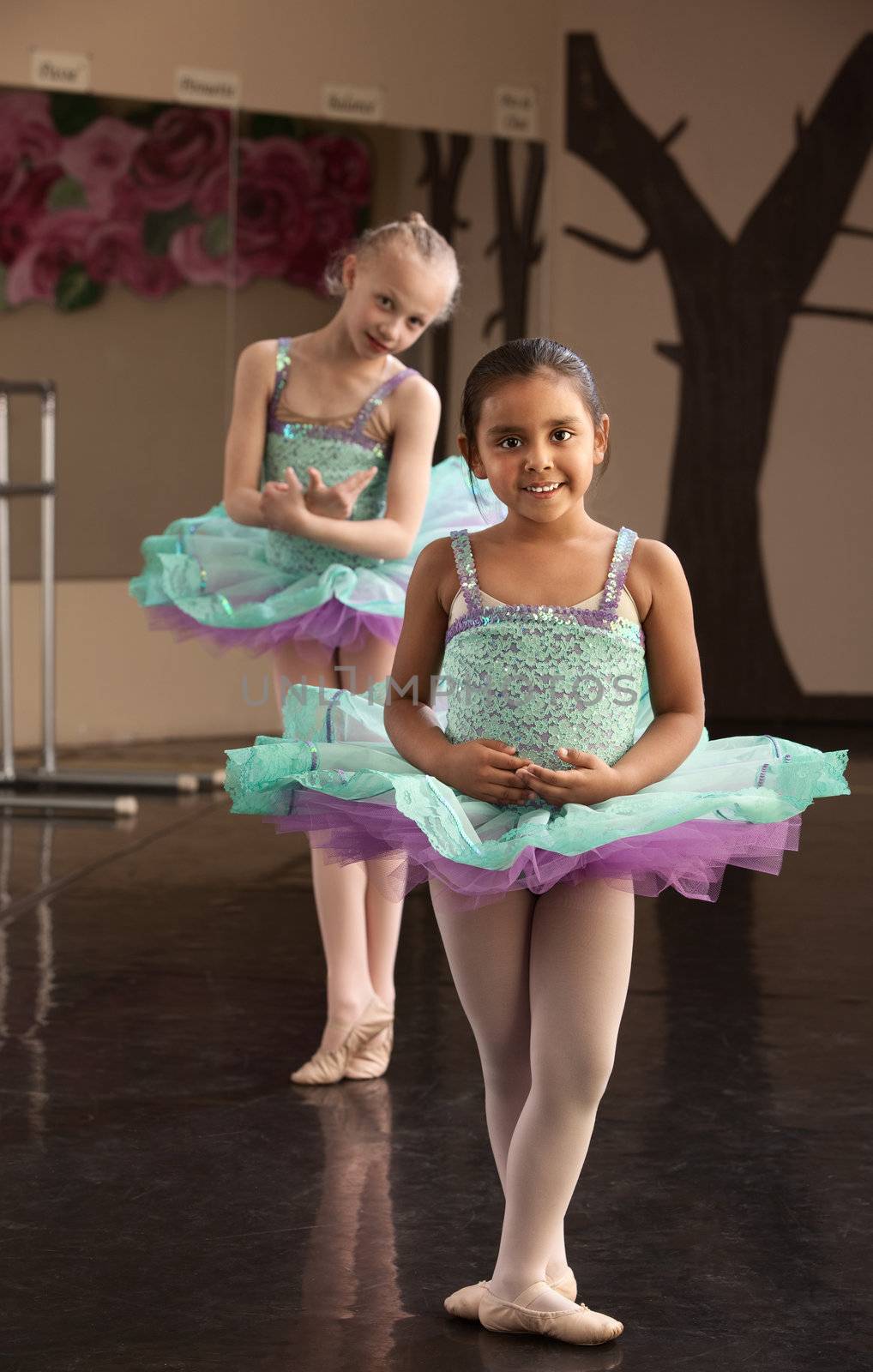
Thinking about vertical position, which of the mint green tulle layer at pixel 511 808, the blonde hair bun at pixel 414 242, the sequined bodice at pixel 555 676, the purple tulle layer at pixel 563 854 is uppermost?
the blonde hair bun at pixel 414 242

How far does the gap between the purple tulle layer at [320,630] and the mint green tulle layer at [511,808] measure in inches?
26.9

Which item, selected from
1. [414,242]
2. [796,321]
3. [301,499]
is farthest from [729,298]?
[301,499]

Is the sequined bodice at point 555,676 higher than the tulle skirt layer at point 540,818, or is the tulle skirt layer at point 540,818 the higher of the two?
the sequined bodice at point 555,676

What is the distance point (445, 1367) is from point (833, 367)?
5.45 meters

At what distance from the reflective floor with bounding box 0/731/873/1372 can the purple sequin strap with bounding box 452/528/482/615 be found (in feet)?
2.37

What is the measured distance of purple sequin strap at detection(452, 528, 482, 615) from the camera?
1.77 metres

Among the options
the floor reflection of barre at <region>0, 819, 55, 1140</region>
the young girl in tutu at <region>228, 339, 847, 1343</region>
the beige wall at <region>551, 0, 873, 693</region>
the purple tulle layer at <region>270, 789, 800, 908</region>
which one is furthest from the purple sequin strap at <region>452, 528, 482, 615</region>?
the beige wall at <region>551, 0, 873, 693</region>

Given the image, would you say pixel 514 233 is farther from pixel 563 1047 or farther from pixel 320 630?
pixel 563 1047

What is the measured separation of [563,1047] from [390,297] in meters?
1.24

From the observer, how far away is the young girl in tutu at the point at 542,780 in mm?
1655

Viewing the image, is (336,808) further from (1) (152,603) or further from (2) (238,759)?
(1) (152,603)

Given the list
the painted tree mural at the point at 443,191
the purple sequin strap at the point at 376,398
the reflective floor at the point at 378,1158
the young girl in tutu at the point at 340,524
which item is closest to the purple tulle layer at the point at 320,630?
the young girl in tutu at the point at 340,524

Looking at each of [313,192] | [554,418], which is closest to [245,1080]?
[554,418]

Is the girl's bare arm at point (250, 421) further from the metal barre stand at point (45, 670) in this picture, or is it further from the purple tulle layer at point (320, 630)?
the metal barre stand at point (45, 670)
